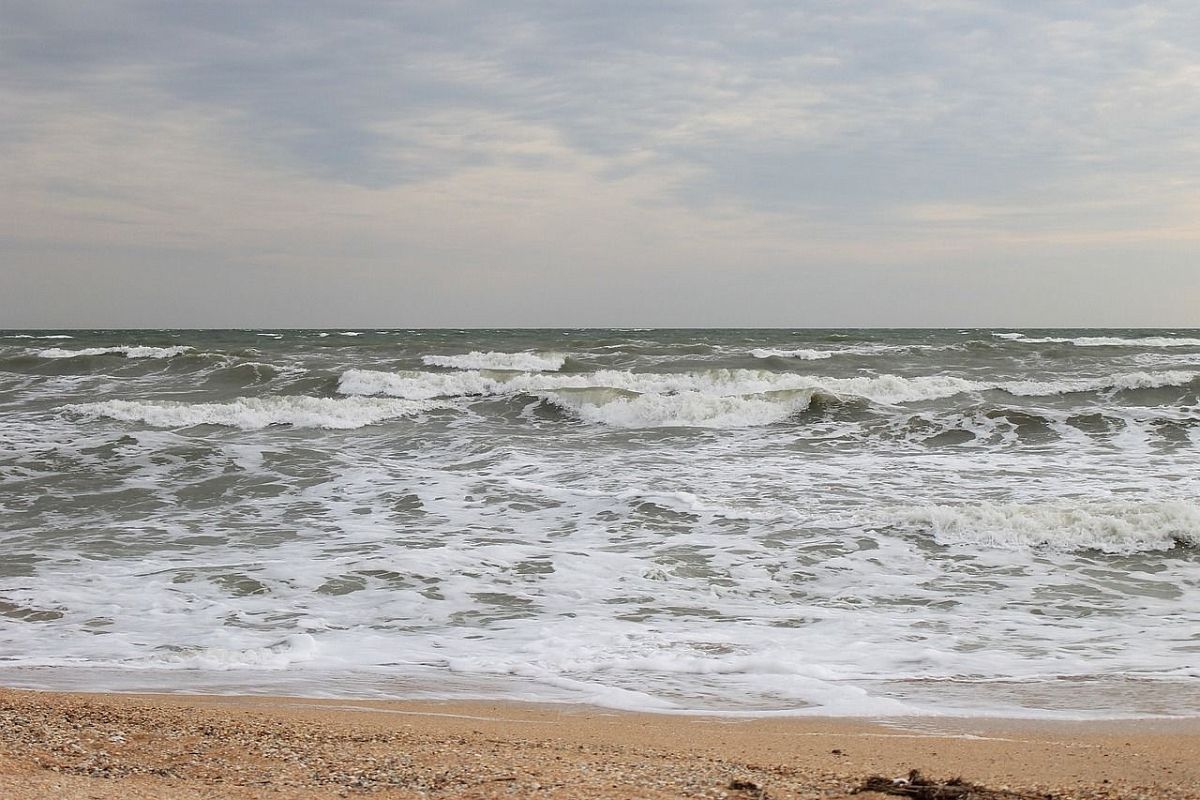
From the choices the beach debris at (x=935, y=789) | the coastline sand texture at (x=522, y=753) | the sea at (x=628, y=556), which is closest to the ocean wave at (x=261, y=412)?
the sea at (x=628, y=556)

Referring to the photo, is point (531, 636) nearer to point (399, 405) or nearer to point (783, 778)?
point (783, 778)

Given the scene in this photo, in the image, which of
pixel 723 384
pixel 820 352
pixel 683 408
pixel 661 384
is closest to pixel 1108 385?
pixel 723 384

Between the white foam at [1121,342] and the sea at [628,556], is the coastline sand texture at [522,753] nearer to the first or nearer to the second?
the sea at [628,556]

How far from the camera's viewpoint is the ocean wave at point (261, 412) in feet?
57.1

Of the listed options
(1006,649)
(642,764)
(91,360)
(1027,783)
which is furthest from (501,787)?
(91,360)

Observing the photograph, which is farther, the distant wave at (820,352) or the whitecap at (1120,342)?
the whitecap at (1120,342)

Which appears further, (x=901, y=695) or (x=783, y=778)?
(x=901, y=695)

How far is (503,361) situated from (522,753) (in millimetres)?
27331

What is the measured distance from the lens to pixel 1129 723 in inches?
164

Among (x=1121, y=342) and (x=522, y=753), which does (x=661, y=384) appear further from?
(x=1121, y=342)

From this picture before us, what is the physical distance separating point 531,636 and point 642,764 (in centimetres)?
240

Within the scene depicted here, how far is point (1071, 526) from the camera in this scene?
8.08 meters

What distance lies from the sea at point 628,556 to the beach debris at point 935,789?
1.15m

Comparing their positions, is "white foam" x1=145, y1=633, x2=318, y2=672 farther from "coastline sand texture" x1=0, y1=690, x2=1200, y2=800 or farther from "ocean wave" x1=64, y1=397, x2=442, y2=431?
"ocean wave" x1=64, y1=397, x2=442, y2=431
